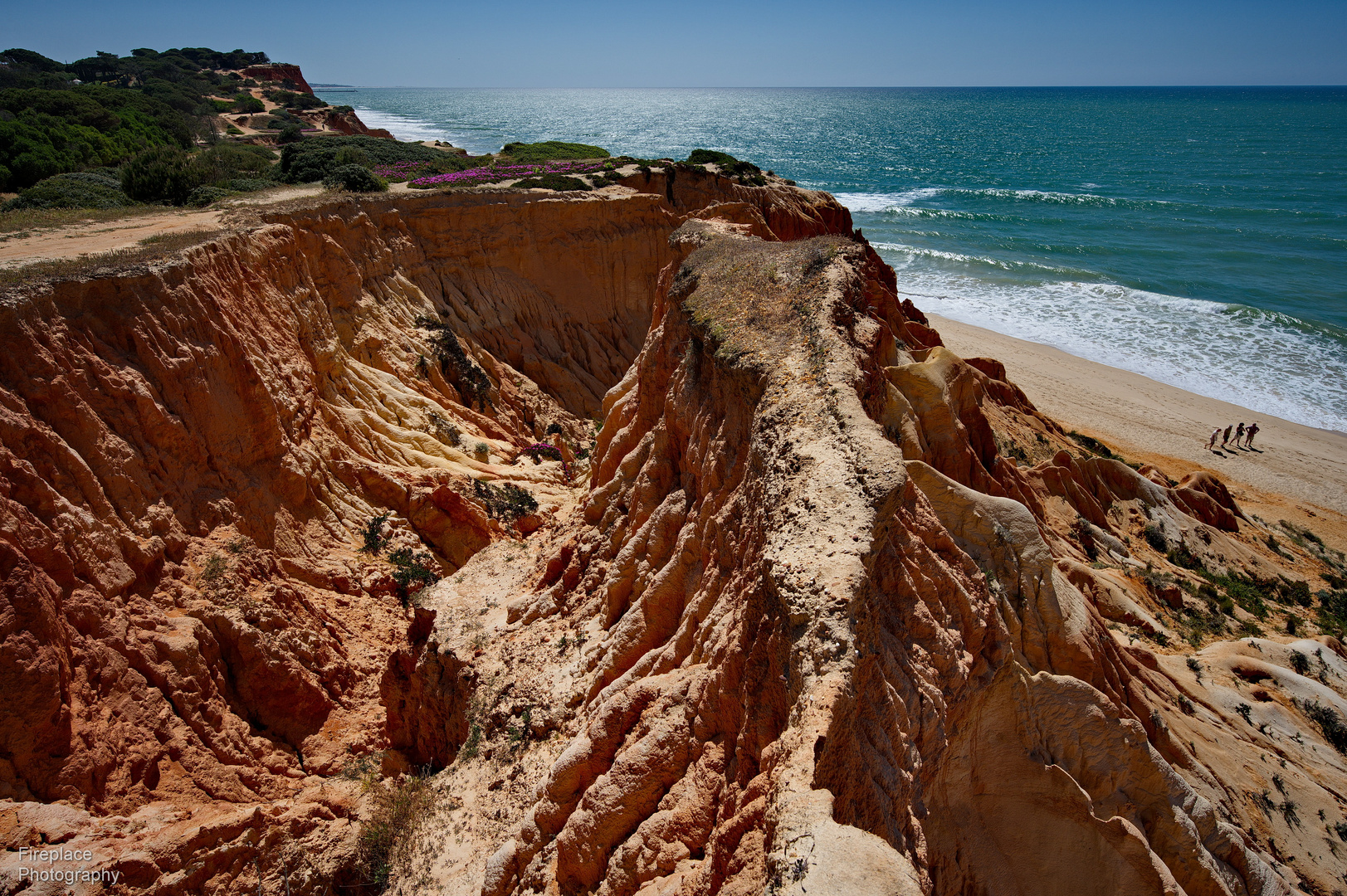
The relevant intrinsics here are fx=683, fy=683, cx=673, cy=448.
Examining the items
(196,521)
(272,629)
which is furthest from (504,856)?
(196,521)

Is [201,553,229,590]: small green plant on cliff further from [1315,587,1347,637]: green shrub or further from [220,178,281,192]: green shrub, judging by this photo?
[1315,587,1347,637]: green shrub

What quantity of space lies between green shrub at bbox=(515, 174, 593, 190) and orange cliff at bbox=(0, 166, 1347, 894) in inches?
451

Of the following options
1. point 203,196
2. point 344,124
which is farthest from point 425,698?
point 344,124

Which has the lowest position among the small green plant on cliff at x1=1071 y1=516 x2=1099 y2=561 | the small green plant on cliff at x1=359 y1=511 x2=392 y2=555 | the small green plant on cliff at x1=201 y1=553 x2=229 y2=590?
the small green plant on cliff at x1=359 y1=511 x2=392 y2=555

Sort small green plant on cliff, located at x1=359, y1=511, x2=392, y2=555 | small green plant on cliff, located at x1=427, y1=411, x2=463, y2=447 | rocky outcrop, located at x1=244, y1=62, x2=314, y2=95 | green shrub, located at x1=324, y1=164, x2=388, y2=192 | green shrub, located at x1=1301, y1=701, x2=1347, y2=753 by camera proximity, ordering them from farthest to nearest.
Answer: rocky outcrop, located at x1=244, y1=62, x2=314, y2=95 → green shrub, located at x1=324, y1=164, x2=388, y2=192 → small green plant on cliff, located at x1=427, y1=411, x2=463, y2=447 → small green plant on cliff, located at x1=359, y1=511, x2=392, y2=555 → green shrub, located at x1=1301, y1=701, x2=1347, y2=753

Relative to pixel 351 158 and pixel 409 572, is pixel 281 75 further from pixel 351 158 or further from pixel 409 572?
pixel 409 572

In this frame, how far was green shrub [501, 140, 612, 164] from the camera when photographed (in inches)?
1543

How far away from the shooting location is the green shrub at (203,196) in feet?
76.7

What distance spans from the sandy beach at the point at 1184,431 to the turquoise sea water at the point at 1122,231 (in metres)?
2.06

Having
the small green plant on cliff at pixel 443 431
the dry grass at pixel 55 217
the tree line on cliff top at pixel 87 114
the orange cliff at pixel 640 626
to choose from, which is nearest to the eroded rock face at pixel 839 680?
the orange cliff at pixel 640 626

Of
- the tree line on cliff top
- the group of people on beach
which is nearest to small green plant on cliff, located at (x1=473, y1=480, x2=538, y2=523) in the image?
the tree line on cliff top

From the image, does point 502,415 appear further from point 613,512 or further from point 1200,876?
point 1200,876

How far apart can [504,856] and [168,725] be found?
6003mm

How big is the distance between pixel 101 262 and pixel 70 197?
1524cm
